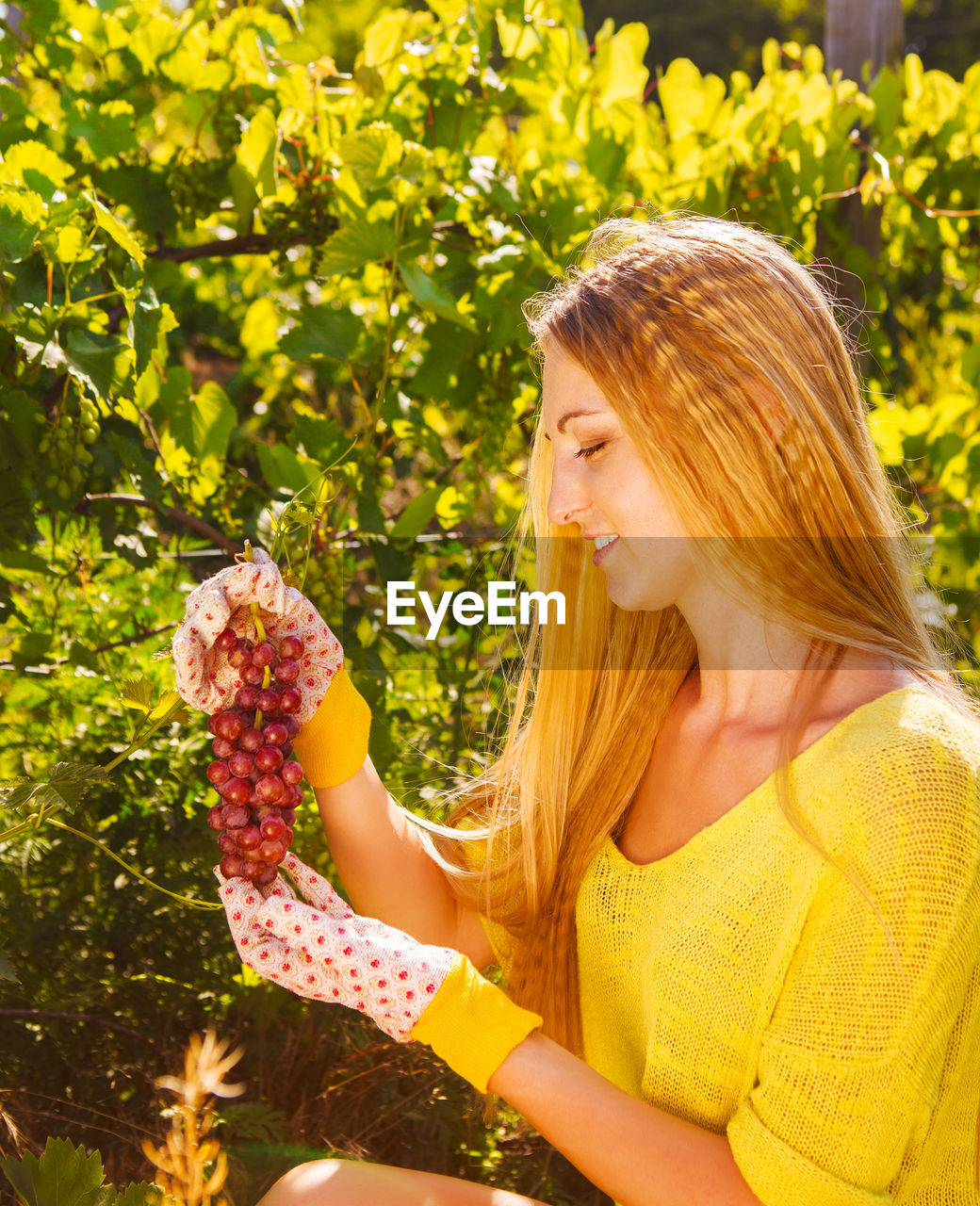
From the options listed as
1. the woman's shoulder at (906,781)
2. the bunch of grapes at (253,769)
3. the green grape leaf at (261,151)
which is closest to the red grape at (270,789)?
the bunch of grapes at (253,769)

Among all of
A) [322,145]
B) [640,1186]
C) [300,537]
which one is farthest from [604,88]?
[640,1186]

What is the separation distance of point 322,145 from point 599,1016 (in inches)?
51.2

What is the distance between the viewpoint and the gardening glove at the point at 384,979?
117 centimetres

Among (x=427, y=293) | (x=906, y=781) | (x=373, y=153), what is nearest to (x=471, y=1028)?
(x=906, y=781)

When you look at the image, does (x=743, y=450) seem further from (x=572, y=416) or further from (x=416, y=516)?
(x=416, y=516)

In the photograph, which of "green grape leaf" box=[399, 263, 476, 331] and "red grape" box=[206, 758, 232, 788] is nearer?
"red grape" box=[206, 758, 232, 788]

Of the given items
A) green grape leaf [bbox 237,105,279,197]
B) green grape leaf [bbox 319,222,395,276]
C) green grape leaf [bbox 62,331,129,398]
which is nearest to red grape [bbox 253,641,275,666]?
green grape leaf [bbox 62,331,129,398]

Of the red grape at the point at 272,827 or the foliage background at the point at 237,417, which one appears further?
the foliage background at the point at 237,417

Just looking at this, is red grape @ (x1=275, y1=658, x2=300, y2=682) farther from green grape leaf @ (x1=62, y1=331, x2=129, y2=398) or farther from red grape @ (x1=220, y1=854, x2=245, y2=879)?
green grape leaf @ (x1=62, y1=331, x2=129, y2=398)

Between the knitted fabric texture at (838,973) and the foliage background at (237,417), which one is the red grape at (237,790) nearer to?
the foliage background at (237,417)

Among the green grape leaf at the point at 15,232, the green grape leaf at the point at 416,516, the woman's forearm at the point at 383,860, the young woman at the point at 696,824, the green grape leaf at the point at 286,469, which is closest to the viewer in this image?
the young woman at the point at 696,824

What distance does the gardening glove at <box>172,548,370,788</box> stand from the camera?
1.15m

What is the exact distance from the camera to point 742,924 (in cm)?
122

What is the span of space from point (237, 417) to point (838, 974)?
46.8 inches
